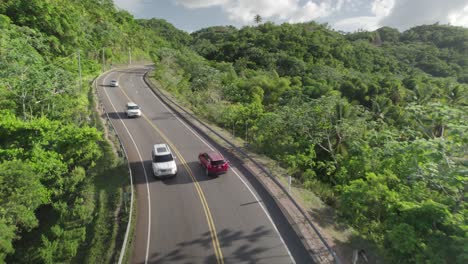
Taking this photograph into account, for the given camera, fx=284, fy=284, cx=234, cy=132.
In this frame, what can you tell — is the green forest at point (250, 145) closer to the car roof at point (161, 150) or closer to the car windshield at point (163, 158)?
the car windshield at point (163, 158)

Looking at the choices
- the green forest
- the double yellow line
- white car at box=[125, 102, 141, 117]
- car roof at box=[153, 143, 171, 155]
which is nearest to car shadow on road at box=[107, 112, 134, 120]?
white car at box=[125, 102, 141, 117]

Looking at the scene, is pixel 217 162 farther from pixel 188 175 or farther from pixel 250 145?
pixel 250 145

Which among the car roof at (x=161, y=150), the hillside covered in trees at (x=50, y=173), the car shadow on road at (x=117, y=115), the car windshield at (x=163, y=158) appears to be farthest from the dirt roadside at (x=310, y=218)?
the car shadow on road at (x=117, y=115)

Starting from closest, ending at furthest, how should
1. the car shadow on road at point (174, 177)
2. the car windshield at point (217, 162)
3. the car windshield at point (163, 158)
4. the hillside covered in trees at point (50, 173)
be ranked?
the hillside covered in trees at point (50, 173)
the car shadow on road at point (174, 177)
the car windshield at point (217, 162)
the car windshield at point (163, 158)

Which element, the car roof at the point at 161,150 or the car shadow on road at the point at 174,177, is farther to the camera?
the car roof at the point at 161,150

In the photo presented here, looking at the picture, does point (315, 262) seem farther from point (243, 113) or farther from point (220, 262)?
point (243, 113)

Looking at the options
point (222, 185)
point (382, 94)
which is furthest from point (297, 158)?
point (382, 94)

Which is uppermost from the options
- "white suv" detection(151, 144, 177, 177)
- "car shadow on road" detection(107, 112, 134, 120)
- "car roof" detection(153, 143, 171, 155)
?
"car shadow on road" detection(107, 112, 134, 120)

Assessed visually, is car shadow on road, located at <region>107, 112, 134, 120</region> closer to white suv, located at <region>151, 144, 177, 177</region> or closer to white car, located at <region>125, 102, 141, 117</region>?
white car, located at <region>125, 102, 141, 117</region>
